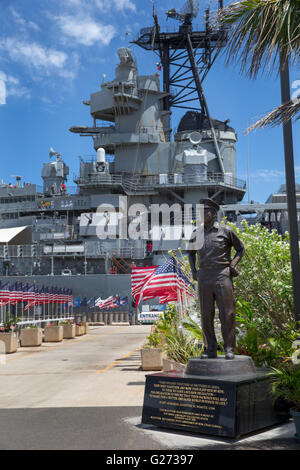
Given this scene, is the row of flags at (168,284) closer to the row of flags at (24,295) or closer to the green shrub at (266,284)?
the green shrub at (266,284)

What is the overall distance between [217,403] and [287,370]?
1298 mm

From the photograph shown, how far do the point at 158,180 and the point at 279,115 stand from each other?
38084 millimetres

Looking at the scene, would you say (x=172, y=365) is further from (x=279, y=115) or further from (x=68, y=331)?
(x=68, y=331)

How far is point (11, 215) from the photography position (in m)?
48.8

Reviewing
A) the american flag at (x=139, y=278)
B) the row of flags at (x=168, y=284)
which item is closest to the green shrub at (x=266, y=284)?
the row of flags at (x=168, y=284)

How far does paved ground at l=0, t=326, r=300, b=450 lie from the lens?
618 centimetres

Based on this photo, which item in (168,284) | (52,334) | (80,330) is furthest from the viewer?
(80,330)

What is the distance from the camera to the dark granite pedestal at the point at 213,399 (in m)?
6.37

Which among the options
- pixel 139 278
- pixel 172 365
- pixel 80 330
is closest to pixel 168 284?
pixel 139 278

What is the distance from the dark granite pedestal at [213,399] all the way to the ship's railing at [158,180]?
35603mm

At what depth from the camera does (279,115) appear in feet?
24.2

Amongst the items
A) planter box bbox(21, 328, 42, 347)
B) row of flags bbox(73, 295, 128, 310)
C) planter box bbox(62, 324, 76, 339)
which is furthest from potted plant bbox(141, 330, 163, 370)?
row of flags bbox(73, 295, 128, 310)

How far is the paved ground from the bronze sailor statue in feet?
4.86
